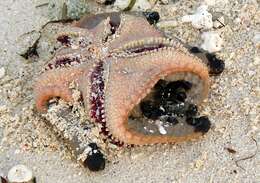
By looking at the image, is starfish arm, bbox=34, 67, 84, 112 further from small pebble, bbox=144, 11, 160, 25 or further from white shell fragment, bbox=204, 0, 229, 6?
white shell fragment, bbox=204, 0, 229, 6

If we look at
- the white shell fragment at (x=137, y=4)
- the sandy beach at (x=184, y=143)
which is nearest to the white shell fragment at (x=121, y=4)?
the white shell fragment at (x=137, y=4)

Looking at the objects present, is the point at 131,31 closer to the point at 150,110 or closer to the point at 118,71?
the point at 118,71

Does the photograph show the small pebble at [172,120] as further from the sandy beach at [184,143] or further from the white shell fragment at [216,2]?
the white shell fragment at [216,2]

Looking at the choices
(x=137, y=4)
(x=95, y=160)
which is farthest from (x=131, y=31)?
(x=95, y=160)

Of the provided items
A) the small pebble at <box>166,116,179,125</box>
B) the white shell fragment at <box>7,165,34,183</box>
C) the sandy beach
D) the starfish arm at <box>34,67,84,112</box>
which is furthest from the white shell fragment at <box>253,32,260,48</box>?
the white shell fragment at <box>7,165,34,183</box>

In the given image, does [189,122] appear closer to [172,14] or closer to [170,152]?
[170,152]

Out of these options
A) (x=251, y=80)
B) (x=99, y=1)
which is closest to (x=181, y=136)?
(x=251, y=80)
